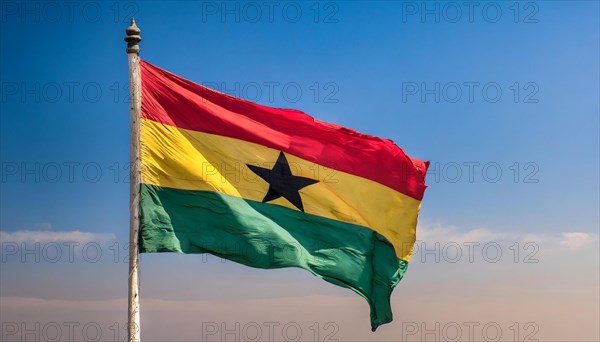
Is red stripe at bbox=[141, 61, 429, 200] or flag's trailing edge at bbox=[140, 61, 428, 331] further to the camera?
red stripe at bbox=[141, 61, 429, 200]

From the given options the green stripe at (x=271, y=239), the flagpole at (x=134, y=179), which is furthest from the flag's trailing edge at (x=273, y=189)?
the flagpole at (x=134, y=179)

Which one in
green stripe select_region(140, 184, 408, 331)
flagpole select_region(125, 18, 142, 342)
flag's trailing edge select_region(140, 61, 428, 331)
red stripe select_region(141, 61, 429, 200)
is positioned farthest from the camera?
red stripe select_region(141, 61, 429, 200)

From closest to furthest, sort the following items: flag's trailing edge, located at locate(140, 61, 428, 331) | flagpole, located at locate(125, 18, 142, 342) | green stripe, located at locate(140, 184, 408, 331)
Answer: flagpole, located at locate(125, 18, 142, 342) → green stripe, located at locate(140, 184, 408, 331) → flag's trailing edge, located at locate(140, 61, 428, 331)

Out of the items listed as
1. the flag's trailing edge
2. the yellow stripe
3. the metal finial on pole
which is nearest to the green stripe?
the flag's trailing edge

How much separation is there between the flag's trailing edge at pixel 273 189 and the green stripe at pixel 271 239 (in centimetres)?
2

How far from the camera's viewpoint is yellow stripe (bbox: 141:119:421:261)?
1845 centimetres

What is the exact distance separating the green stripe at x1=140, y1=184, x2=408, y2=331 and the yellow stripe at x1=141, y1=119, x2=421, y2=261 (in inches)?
8.2

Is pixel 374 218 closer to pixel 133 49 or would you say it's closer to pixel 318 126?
pixel 318 126

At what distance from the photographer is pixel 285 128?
20.2 metres

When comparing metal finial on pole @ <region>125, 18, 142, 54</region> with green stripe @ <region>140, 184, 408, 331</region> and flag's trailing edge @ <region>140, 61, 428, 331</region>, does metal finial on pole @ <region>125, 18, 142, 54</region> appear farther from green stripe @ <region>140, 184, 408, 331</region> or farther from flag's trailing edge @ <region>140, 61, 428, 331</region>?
green stripe @ <region>140, 184, 408, 331</region>

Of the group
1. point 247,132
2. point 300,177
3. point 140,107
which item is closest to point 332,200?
point 300,177

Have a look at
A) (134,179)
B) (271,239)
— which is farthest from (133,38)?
(271,239)

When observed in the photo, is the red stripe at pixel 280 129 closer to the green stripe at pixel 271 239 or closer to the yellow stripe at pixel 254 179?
the yellow stripe at pixel 254 179

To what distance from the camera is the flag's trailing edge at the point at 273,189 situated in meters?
18.4
